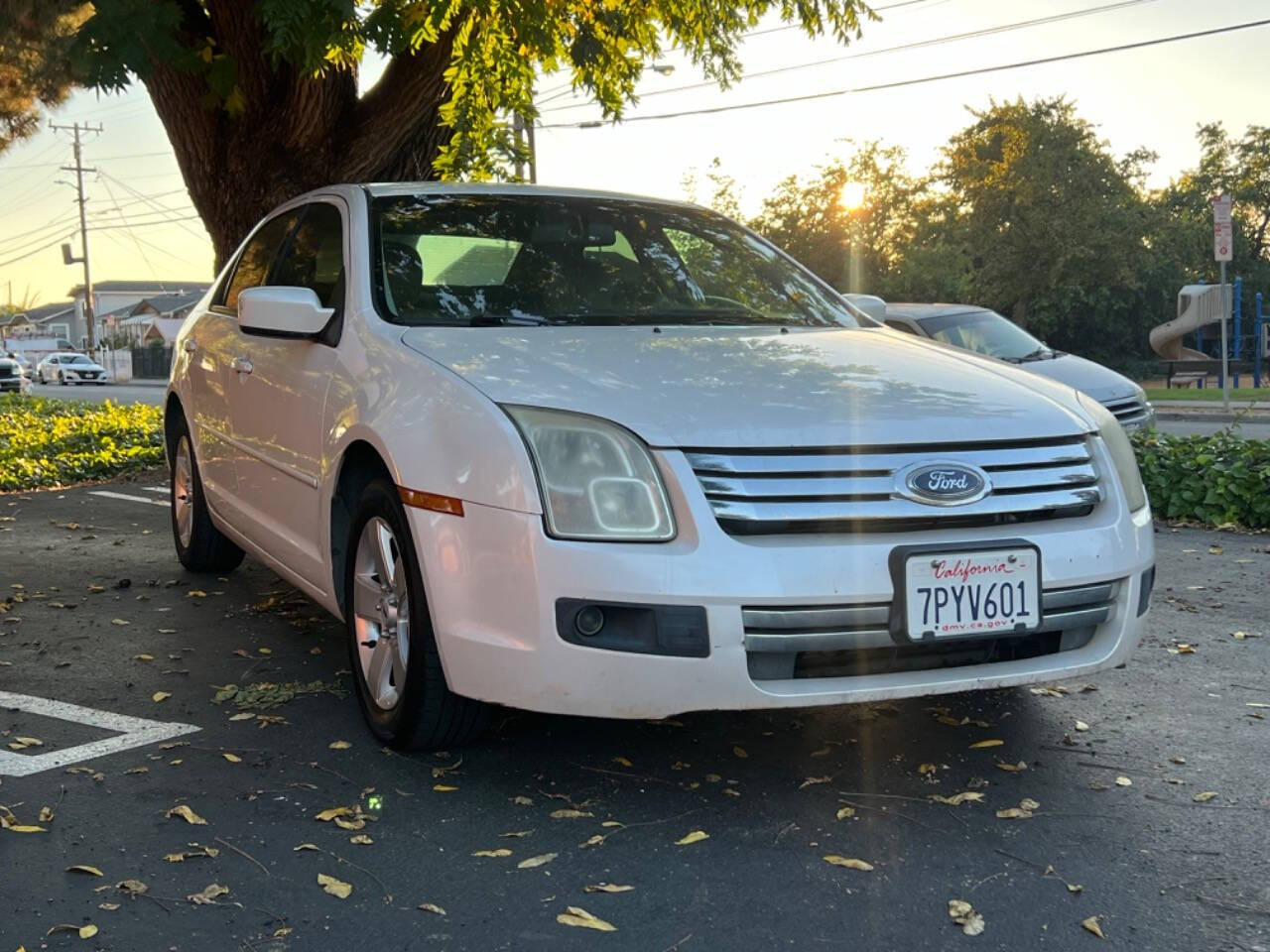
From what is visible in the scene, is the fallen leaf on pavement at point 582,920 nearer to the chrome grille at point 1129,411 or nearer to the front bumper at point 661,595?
the front bumper at point 661,595

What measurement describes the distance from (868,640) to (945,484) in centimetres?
42

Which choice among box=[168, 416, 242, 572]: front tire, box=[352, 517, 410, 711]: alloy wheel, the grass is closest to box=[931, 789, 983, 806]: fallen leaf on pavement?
box=[352, 517, 410, 711]: alloy wheel

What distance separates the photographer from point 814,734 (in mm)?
3656

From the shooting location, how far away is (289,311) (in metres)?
3.92

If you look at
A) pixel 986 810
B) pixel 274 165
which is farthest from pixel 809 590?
pixel 274 165

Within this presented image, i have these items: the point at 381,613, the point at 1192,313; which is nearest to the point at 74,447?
the point at 381,613

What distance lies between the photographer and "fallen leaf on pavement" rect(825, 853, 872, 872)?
279cm

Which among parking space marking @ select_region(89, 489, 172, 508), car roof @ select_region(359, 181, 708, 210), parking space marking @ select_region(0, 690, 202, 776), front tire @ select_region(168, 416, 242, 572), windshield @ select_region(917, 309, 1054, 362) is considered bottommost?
parking space marking @ select_region(0, 690, 202, 776)

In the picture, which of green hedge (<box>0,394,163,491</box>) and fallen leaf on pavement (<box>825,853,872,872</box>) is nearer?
fallen leaf on pavement (<box>825,853,872,872</box>)

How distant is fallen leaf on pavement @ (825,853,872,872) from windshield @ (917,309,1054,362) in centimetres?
864

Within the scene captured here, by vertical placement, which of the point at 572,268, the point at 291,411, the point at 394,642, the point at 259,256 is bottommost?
the point at 394,642

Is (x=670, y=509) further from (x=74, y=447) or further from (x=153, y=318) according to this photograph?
(x=153, y=318)

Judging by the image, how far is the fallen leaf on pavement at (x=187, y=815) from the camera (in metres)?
3.06

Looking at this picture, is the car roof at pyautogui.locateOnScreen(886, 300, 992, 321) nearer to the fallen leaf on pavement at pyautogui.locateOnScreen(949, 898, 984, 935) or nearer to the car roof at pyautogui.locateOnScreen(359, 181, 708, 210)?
the car roof at pyautogui.locateOnScreen(359, 181, 708, 210)
